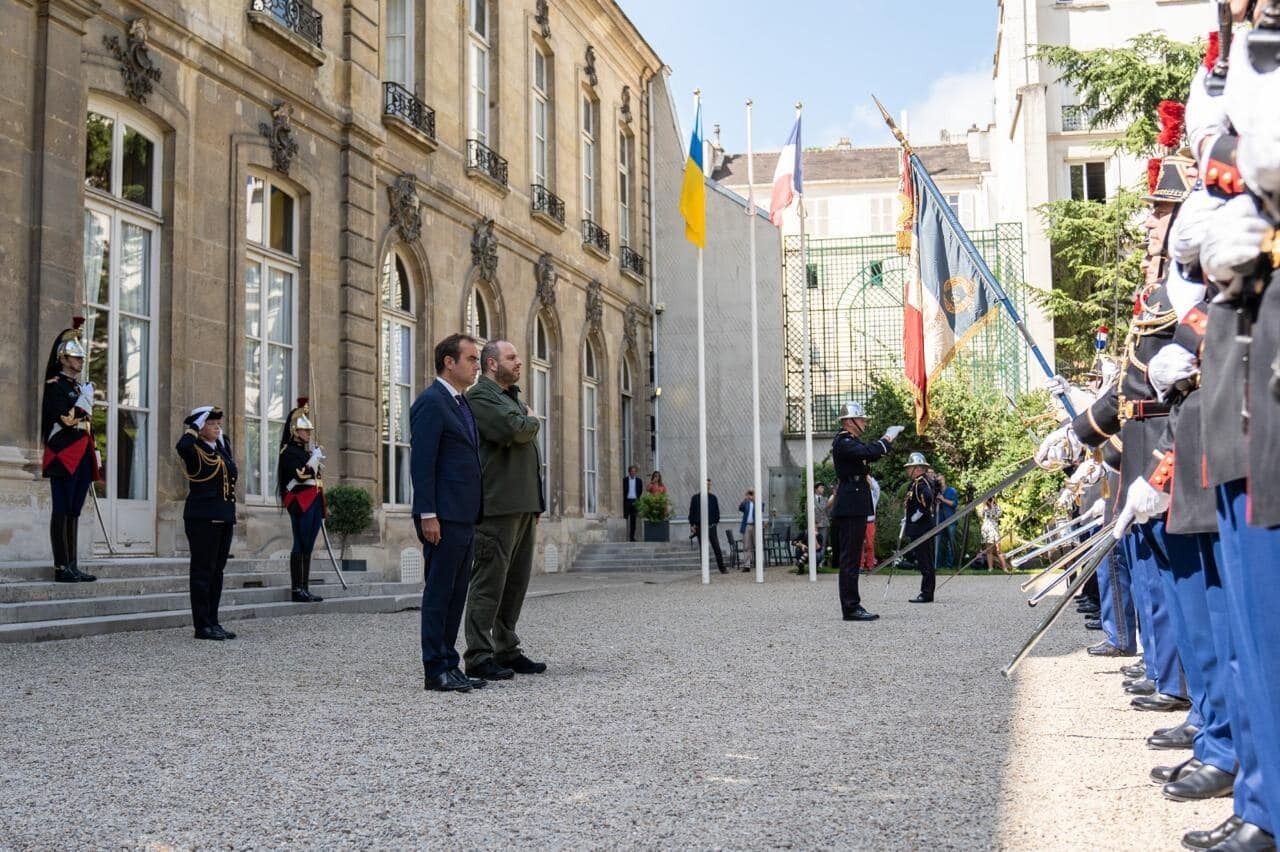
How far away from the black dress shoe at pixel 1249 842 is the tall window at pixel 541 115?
21966 millimetres

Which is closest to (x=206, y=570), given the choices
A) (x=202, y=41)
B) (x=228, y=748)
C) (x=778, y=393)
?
(x=228, y=748)

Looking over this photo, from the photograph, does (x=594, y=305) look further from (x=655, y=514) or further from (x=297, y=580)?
(x=297, y=580)

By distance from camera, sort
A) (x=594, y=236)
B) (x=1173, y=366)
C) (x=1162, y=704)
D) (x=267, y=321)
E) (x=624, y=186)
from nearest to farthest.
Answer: (x=1173, y=366) < (x=1162, y=704) < (x=267, y=321) < (x=594, y=236) < (x=624, y=186)

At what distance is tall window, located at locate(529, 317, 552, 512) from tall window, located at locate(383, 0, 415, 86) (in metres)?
5.61

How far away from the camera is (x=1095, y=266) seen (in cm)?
2830

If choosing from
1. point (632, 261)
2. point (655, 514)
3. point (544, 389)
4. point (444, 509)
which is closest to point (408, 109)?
point (544, 389)

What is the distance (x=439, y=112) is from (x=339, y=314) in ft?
16.2

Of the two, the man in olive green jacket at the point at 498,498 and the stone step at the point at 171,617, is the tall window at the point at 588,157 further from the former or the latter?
the man in olive green jacket at the point at 498,498

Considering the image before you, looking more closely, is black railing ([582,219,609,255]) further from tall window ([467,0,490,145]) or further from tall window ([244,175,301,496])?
tall window ([244,175,301,496])

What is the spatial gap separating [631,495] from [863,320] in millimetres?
7577

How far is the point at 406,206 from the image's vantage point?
1834 centimetres

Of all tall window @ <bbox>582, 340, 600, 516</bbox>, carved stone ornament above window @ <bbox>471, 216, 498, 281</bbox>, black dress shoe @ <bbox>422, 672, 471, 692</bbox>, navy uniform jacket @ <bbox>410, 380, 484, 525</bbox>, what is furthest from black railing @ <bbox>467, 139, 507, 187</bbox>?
black dress shoe @ <bbox>422, 672, 471, 692</bbox>

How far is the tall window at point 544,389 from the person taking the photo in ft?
78.5

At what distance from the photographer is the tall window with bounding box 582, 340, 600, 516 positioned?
26052 mm
